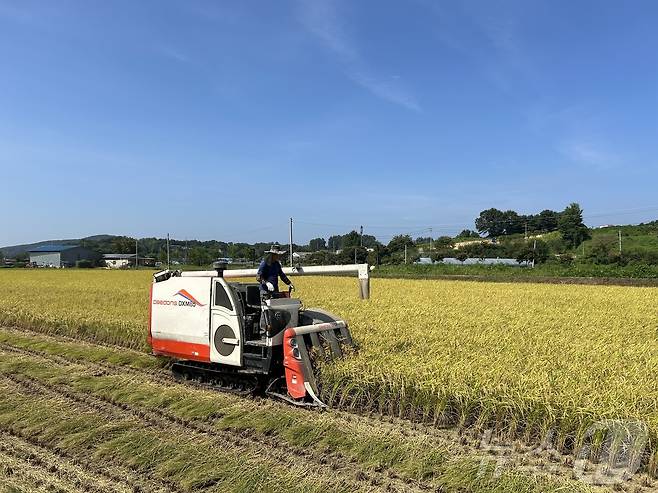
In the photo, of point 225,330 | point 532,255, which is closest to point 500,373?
point 225,330

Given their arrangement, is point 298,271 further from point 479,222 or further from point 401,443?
point 479,222

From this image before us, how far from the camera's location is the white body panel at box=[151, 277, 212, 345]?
7.48 m

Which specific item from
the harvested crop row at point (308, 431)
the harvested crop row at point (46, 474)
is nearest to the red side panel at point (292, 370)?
the harvested crop row at point (308, 431)

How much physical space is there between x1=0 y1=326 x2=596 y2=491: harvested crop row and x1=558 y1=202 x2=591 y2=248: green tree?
87.0 m

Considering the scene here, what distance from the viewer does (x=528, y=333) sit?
A: 9.31m

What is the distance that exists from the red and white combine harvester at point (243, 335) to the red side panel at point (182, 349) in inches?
0.6

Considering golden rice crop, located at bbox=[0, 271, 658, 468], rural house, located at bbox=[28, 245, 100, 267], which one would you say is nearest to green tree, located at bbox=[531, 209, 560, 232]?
rural house, located at bbox=[28, 245, 100, 267]

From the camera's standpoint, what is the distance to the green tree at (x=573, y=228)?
84500 millimetres

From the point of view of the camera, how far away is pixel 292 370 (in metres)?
6.62

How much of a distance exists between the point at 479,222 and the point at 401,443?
126078mm

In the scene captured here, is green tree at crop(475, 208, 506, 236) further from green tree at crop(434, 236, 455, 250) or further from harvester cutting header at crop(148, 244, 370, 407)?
harvester cutting header at crop(148, 244, 370, 407)

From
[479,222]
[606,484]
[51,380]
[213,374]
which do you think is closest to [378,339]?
[213,374]

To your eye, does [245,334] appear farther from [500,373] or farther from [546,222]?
[546,222]

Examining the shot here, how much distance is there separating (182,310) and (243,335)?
1345mm
